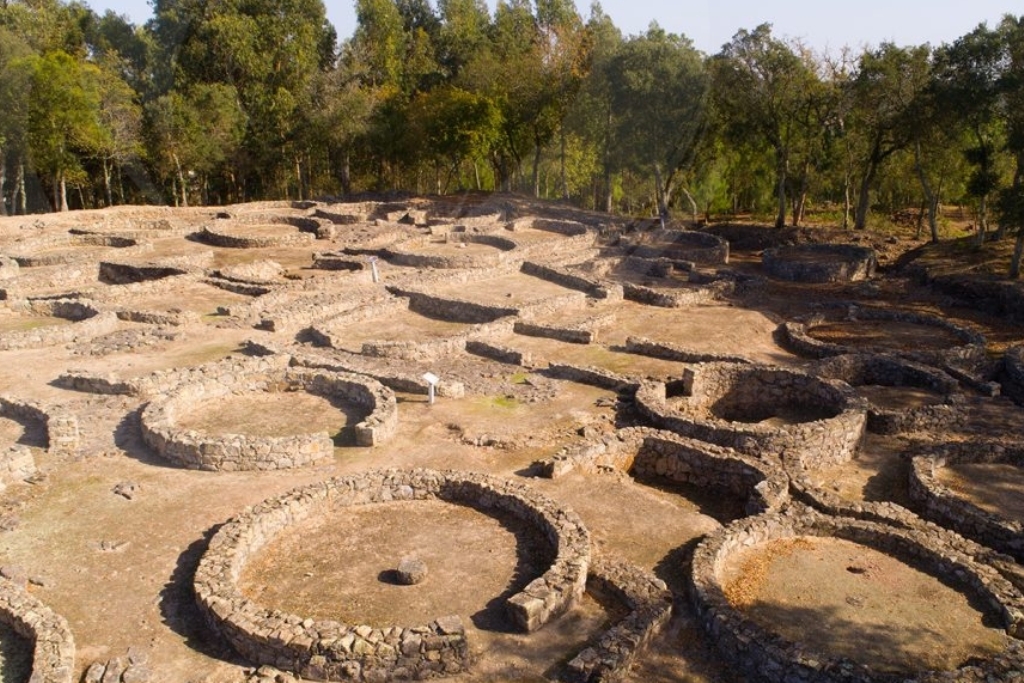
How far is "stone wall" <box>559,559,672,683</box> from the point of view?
32.3 feet

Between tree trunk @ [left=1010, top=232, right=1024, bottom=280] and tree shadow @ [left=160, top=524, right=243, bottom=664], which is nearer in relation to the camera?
tree shadow @ [left=160, top=524, right=243, bottom=664]

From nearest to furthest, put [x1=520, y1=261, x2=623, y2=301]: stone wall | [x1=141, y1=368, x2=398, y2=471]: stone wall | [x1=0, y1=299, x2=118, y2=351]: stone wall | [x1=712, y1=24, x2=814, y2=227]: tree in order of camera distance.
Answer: [x1=141, y1=368, x2=398, y2=471]: stone wall
[x1=0, y1=299, x2=118, y2=351]: stone wall
[x1=520, y1=261, x2=623, y2=301]: stone wall
[x1=712, y1=24, x2=814, y2=227]: tree

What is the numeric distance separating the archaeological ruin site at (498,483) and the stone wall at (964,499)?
58mm

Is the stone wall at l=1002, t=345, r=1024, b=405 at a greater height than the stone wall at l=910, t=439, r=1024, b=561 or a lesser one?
greater

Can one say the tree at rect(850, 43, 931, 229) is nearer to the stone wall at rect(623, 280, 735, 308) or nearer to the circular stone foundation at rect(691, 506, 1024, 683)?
the stone wall at rect(623, 280, 735, 308)

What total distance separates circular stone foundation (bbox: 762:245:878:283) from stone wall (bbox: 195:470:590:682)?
1008 inches

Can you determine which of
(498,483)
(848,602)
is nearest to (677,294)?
(498,483)

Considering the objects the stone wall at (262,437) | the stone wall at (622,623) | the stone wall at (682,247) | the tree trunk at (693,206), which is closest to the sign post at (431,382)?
the stone wall at (262,437)

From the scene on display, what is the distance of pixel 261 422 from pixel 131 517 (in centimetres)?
437

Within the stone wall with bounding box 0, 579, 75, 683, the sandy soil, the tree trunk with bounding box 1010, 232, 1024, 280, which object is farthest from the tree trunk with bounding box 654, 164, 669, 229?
the stone wall with bounding box 0, 579, 75, 683

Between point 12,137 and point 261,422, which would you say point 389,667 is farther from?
point 12,137

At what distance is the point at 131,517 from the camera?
13.4 metres

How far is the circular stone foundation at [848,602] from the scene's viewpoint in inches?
400

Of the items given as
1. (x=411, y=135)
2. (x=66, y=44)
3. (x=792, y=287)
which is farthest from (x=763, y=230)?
(x=66, y=44)
